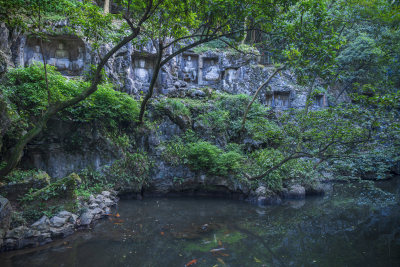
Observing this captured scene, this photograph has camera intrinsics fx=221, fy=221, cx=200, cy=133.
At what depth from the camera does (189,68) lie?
18.7 meters

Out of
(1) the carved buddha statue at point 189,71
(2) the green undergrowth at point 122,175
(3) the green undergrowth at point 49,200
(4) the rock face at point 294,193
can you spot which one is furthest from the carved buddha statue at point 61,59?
(4) the rock face at point 294,193

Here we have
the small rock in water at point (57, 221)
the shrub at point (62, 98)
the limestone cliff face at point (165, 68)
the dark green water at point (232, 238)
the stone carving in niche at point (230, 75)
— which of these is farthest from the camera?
the stone carving in niche at point (230, 75)

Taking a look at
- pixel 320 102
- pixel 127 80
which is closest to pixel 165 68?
pixel 127 80

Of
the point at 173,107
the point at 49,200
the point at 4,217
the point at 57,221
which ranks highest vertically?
the point at 173,107

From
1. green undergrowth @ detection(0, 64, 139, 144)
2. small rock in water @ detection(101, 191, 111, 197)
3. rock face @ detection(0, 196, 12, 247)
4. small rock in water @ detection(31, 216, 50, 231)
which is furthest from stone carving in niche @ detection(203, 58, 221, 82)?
rock face @ detection(0, 196, 12, 247)

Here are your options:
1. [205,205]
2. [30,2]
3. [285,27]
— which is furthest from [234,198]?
[30,2]

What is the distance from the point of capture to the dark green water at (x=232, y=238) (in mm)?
4555

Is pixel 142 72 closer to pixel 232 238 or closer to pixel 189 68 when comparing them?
pixel 189 68

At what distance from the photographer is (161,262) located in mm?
4469

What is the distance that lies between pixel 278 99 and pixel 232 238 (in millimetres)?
15654

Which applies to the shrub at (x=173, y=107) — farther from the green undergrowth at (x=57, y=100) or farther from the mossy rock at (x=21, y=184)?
the mossy rock at (x=21, y=184)

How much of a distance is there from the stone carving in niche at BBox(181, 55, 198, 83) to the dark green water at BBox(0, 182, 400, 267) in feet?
40.0

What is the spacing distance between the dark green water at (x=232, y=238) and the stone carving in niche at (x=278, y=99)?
11.2 meters

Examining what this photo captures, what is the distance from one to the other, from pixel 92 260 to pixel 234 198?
269 inches
